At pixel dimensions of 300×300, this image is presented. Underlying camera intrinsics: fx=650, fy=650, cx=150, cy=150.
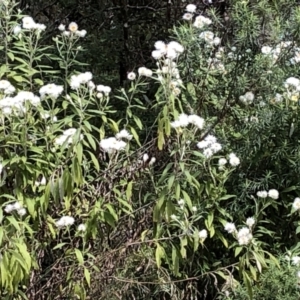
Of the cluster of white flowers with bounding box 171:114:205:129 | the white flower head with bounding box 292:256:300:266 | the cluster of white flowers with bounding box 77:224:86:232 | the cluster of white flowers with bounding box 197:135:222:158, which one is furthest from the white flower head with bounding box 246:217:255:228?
the cluster of white flowers with bounding box 77:224:86:232

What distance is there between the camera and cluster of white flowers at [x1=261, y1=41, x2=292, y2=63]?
3.37m

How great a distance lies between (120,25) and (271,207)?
6.08 feet

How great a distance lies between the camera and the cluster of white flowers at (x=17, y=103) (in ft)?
8.91

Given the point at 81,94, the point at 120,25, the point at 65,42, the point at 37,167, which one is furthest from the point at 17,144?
the point at 120,25

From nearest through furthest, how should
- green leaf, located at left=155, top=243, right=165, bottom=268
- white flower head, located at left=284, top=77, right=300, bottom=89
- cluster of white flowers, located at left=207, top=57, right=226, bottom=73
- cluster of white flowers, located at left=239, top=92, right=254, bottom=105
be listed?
1. green leaf, located at left=155, top=243, right=165, bottom=268
2. white flower head, located at left=284, top=77, right=300, bottom=89
3. cluster of white flowers, located at left=239, top=92, right=254, bottom=105
4. cluster of white flowers, located at left=207, top=57, right=226, bottom=73

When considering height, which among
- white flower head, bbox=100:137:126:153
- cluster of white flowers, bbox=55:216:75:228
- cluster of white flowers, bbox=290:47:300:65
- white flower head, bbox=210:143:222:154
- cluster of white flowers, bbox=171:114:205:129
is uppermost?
cluster of white flowers, bbox=290:47:300:65

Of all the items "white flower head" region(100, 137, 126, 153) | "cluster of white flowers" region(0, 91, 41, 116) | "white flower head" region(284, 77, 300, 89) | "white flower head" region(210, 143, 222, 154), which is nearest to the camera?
"cluster of white flowers" region(0, 91, 41, 116)

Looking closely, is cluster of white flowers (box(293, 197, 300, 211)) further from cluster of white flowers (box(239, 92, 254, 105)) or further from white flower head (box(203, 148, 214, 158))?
cluster of white flowers (box(239, 92, 254, 105))

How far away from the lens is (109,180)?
3072 millimetres

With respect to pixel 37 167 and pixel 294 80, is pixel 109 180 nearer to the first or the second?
pixel 37 167

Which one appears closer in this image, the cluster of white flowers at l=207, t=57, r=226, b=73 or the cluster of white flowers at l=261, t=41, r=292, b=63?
the cluster of white flowers at l=261, t=41, r=292, b=63

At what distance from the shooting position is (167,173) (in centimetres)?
297

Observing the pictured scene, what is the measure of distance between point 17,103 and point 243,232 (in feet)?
3.79

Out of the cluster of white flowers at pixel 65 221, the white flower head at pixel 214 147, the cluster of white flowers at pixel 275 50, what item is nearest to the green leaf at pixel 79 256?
the cluster of white flowers at pixel 65 221
